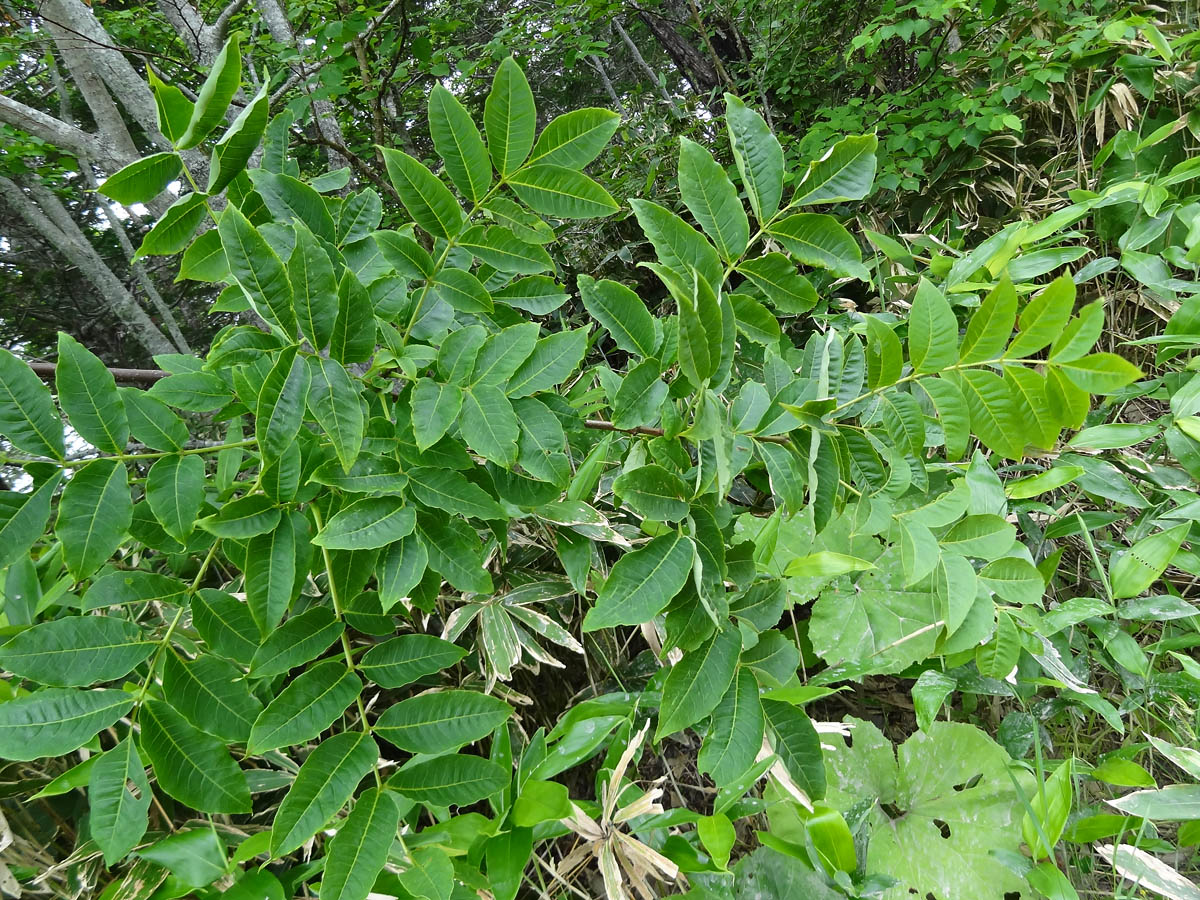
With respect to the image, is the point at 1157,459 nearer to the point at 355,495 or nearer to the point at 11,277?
the point at 355,495

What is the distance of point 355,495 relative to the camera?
58 cm

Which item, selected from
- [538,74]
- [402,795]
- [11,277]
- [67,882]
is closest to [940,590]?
[402,795]

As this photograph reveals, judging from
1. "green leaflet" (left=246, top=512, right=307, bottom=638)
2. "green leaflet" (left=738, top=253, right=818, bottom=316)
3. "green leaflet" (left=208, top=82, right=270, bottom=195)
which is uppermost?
"green leaflet" (left=208, top=82, right=270, bottom=195)

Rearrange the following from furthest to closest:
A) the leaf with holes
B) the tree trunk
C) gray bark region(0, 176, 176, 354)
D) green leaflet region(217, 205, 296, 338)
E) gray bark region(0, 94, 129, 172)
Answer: the tree trunk → gray bark region(0, 176, 176, 354) → gray bark region(0, 94, 129, 172) → the leaf with holes → green leaflet region(217, 205, 296, 338)

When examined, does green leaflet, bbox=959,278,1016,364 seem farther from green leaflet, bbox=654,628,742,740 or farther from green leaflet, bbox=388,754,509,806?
green leaflet, bbox=388,754,509,806

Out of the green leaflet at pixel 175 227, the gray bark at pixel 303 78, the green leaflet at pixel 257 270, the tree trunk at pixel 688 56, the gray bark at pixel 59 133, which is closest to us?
the green leaflet at pixel 257 270

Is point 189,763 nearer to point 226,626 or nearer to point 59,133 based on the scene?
point 226,626

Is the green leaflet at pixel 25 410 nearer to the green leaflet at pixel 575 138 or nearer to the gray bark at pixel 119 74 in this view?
the green leaflet at pixel 575 138

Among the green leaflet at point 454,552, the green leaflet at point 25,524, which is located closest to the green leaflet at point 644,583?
the green leaflet at point 454,552

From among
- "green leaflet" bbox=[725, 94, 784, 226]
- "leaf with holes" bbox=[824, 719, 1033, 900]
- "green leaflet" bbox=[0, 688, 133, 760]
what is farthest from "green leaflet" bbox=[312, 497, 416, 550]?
"leaf with holes" bbox=[824, 719, 1033, 900]

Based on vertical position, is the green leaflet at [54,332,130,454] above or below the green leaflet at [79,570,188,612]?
above

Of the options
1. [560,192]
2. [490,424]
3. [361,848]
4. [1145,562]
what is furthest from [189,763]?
[1145,562]

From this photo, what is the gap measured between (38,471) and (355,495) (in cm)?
25

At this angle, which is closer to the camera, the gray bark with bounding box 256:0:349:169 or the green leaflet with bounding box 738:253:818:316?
the green leaflet with bounding box 738:253:818:316
